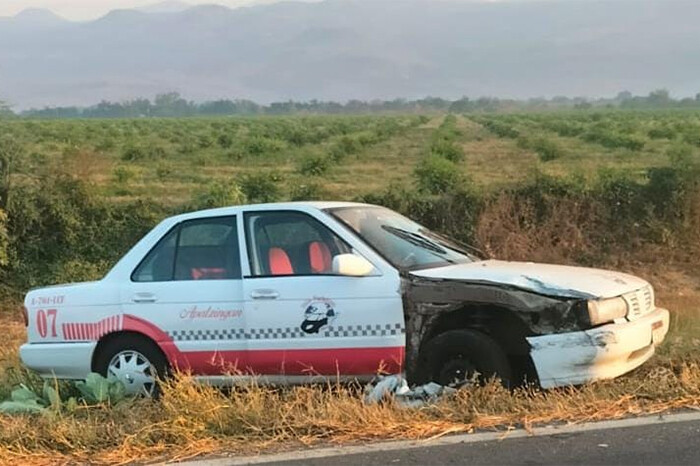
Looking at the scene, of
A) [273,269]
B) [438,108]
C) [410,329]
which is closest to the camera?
[410,329]

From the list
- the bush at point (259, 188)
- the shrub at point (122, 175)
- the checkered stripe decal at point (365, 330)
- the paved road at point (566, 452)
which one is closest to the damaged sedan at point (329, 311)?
the checkered stripe decal at point (365, 330)

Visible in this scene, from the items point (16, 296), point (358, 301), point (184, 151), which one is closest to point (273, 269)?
point (358, 301)

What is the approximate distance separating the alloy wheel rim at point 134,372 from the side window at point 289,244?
1.11 m

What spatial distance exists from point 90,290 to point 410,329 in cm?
267

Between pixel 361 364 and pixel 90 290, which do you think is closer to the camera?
pixel 361 364

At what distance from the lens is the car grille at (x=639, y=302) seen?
6.16m

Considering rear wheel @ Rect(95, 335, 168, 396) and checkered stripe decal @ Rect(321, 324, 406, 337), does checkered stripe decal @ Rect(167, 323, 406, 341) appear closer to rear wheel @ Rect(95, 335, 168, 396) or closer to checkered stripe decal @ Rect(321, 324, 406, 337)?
checkered stripe decal @ Rect(321, 324, 406, 337)

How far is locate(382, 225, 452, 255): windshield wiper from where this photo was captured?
23.0ft

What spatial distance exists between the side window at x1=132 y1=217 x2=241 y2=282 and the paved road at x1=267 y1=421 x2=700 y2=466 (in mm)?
2330

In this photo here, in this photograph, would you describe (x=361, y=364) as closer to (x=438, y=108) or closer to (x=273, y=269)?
(x=273, y=269)

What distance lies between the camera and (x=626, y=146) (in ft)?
144

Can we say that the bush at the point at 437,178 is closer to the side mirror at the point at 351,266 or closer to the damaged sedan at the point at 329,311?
the damaged sedan at the point at 329,311

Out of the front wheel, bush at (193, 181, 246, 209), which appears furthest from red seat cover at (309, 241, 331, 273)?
bush at (193, 181, 246, 209)

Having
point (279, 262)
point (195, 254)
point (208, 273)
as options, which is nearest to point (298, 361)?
point (279, 262)
